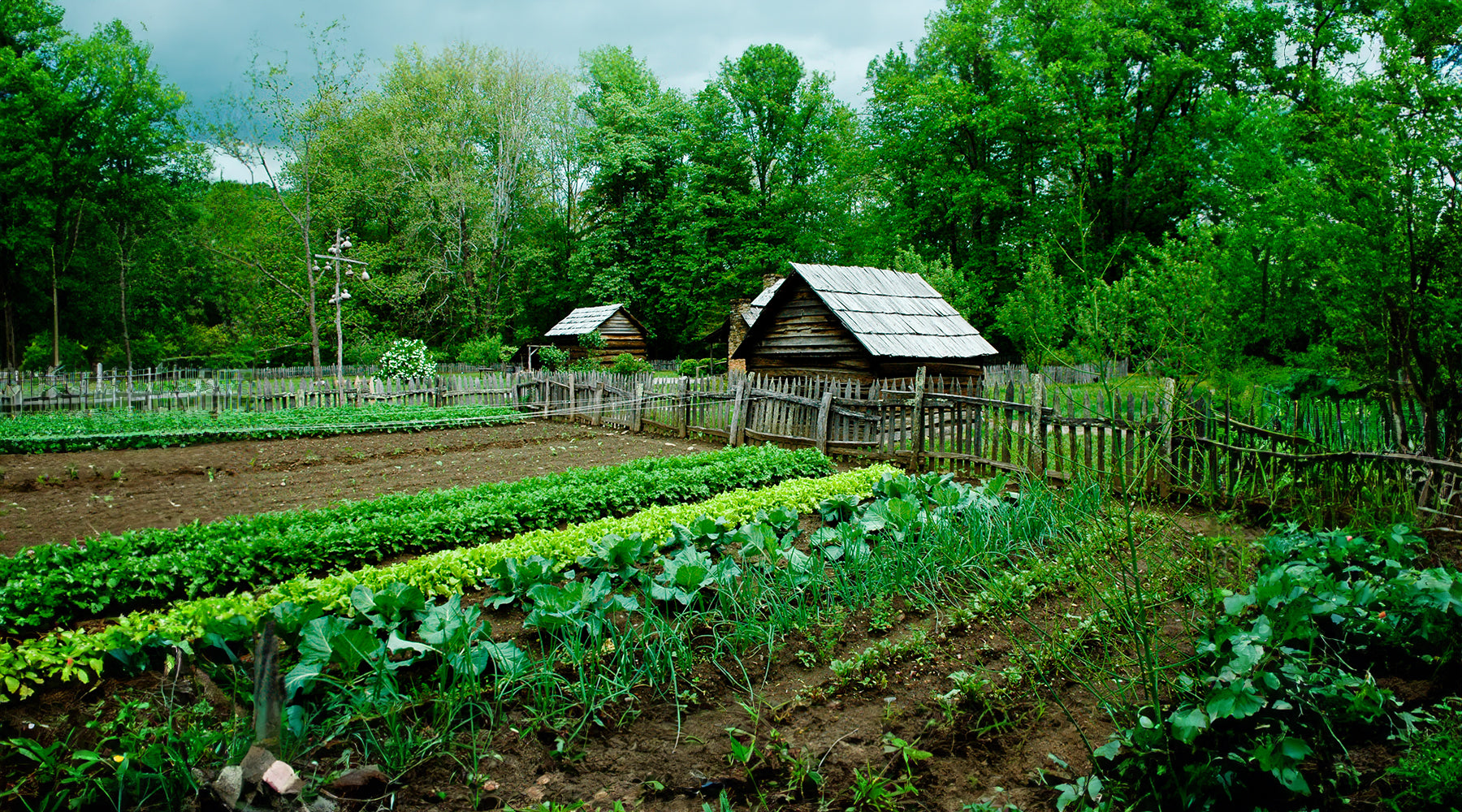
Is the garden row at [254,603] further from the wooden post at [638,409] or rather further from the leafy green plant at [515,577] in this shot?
the wooden post at [638,409]

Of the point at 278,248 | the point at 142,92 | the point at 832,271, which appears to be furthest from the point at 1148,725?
the point at 142,92

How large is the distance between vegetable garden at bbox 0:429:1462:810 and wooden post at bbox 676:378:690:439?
33.4 feet

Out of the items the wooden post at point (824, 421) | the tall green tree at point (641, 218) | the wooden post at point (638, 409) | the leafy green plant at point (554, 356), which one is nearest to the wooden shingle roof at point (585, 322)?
the leafy green plant at point (554, 356)

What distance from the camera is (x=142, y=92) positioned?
3644 cm

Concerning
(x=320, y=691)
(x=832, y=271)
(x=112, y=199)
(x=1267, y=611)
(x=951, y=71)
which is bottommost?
(x=320, y=691)

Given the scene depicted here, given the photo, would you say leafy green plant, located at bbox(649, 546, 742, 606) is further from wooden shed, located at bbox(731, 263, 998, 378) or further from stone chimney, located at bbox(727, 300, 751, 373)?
stone chimney, located at bbox(727, 300, 751, 373)

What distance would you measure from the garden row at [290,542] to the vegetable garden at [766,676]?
0.05 meters

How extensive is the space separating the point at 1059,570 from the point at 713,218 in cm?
3843

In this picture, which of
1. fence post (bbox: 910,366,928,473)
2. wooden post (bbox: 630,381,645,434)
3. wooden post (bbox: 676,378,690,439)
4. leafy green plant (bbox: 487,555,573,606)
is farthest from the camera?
wooden post (bbox: 630,381,645,434)

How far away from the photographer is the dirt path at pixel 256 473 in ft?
28.1

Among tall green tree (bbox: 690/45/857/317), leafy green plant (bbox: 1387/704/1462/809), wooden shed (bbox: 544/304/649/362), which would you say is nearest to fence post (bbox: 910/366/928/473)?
leafy green plant (bbox: 1387/704/1462/809)

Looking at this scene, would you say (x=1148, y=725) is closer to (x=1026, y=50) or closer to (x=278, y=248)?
(x=1026, y=50)

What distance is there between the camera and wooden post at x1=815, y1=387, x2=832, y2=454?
12359mm

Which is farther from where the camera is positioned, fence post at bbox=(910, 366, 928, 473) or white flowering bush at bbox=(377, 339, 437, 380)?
white flowering bush at bbox=(377, 339, 437, 380)
